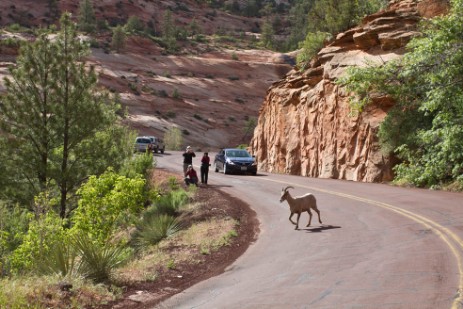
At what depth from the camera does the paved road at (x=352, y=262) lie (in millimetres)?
8070

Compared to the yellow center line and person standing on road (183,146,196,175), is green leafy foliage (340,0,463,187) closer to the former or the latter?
the yellow center line

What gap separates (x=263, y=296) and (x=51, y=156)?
17103mm

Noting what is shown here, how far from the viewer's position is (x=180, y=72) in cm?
10025

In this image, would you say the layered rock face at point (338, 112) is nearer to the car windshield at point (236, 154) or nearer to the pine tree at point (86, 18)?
the car windshield at point (236, 154)

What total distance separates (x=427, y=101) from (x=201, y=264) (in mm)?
14822

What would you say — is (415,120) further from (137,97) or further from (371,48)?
(137,97)

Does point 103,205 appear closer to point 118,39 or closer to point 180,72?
point 180,72

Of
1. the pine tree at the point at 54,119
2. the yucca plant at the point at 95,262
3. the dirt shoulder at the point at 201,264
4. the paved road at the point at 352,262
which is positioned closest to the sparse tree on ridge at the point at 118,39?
the pine tree at the point at 54,119

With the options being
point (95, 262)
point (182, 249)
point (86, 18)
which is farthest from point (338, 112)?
point (86, 18)

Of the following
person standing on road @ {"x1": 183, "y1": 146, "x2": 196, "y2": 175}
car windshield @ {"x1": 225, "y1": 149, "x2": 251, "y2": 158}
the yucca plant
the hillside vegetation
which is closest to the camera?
the yucca plant

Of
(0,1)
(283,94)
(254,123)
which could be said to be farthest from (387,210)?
(0,1)

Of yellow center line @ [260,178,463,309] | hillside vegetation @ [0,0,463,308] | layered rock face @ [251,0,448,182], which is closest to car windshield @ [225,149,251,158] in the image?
layered rock face @ [251,0,448,182]

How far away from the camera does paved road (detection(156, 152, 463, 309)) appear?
8070 mm

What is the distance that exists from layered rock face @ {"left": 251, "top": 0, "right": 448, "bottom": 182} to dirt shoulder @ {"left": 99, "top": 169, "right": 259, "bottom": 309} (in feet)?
38.4
